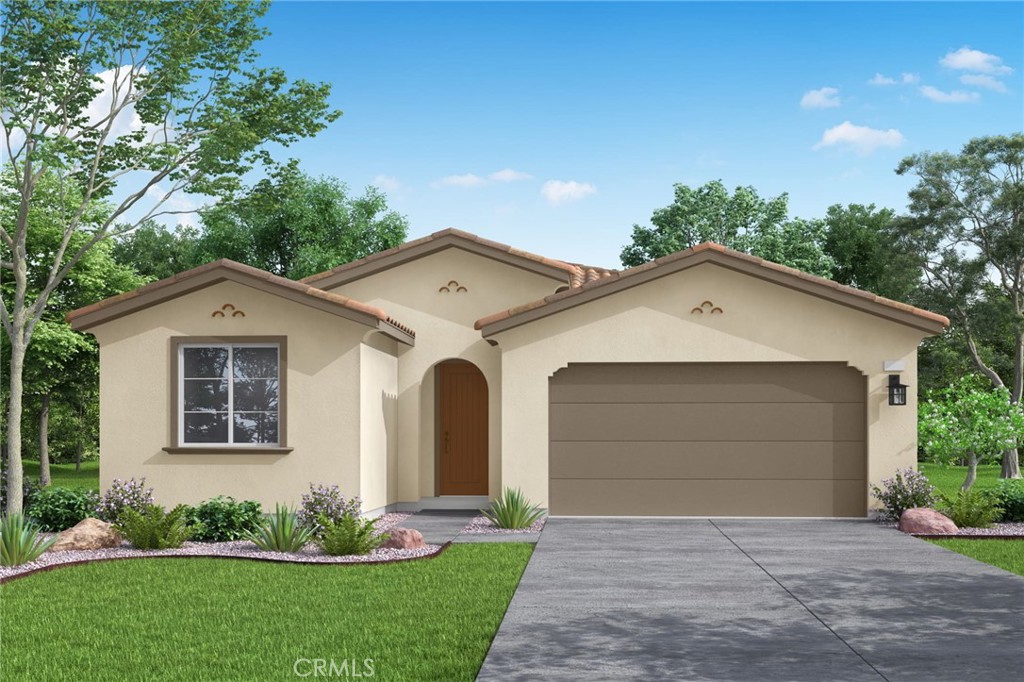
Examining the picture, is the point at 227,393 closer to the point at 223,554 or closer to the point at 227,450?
the point at 227,450

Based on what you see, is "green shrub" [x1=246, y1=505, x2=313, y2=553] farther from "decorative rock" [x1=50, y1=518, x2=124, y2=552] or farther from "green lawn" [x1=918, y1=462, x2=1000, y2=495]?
"green lawn" [x1=918, y1=462, x2=1000, y2=495]

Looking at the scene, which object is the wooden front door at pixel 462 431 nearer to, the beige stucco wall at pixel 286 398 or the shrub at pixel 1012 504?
the beige stucco wall at pixel 286 398

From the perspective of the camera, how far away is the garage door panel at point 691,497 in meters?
17.9

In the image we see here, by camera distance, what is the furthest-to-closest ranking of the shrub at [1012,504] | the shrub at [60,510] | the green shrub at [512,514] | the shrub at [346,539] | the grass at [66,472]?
the grass at [66,472] → the shrub at [1012,504] → the green shrub at [512,514] → the shrub at [60,510] → the shrub at [346,539]

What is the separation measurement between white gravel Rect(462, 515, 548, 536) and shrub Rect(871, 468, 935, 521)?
5.33 metres

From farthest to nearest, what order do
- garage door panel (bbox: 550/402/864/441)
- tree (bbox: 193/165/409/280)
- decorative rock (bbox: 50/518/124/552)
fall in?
tree (bbox: 193/165/409/280)
garage door panel (bbox: 550/402/864/441)
decorative rock (bbox: 50/518/124/552)

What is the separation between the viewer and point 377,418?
18.4m

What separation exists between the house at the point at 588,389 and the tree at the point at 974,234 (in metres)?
25.0

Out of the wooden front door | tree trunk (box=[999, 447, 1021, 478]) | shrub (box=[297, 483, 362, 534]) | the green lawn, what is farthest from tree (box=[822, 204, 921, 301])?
shrub (box=[297, 483, 362, 534])

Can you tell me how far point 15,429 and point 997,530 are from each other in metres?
15.2

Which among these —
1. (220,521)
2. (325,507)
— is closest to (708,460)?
(325,507)

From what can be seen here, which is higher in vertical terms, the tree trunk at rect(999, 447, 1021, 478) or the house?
the house

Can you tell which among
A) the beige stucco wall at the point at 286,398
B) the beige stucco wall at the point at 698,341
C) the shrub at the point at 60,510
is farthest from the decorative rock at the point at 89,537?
the beige stucco wall at the point at 698,341

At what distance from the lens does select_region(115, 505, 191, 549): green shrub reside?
45.9 ft
